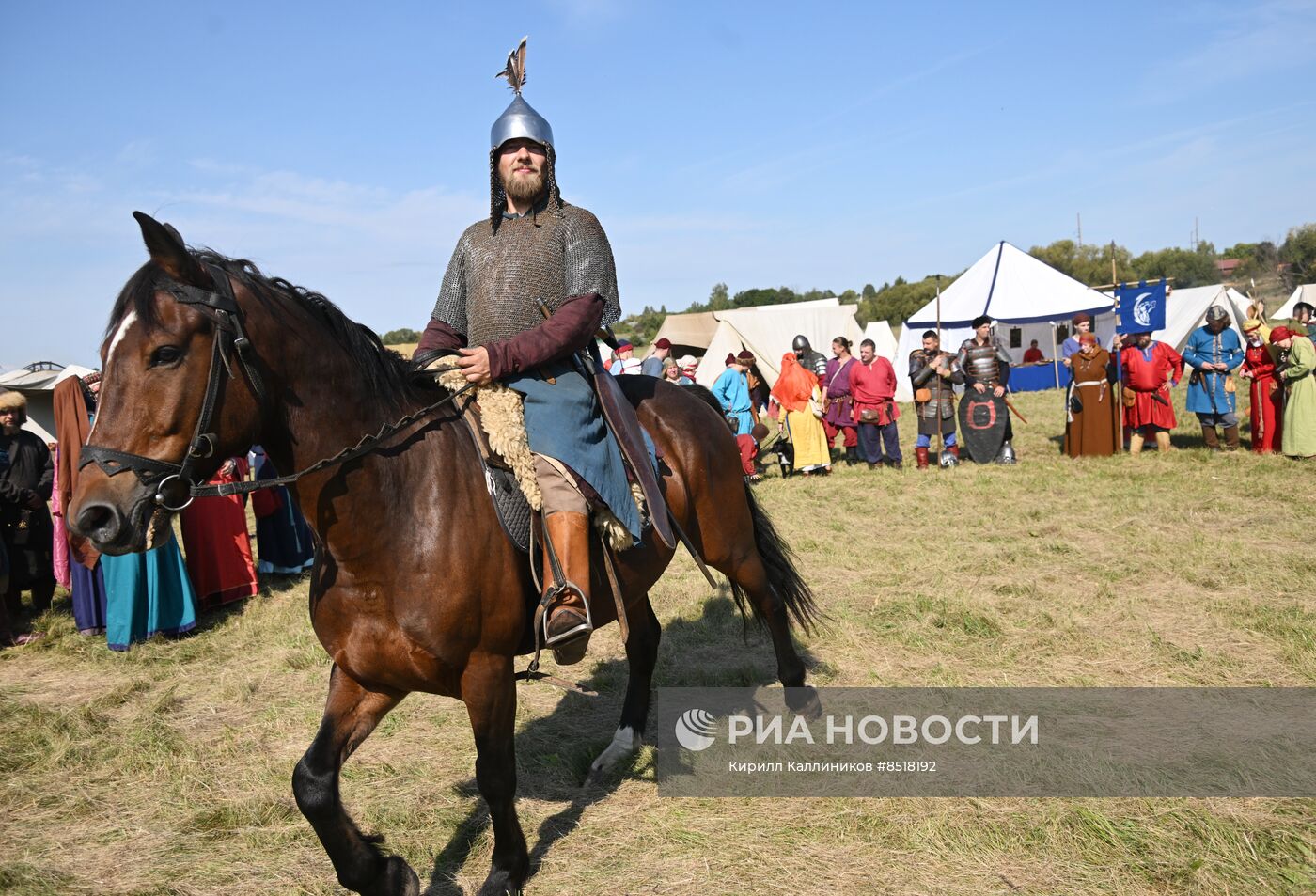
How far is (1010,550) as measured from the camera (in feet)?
25.1

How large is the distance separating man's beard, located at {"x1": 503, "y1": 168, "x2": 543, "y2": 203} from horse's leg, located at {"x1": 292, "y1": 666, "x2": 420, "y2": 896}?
6.36 ft

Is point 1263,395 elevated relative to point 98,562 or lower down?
elevated

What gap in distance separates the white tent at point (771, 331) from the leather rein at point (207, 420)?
16.9 meters

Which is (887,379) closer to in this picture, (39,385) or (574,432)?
(574,432)

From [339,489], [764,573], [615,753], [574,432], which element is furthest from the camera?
[764,573]

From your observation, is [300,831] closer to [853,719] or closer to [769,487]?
[853,719]

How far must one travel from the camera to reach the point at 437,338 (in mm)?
3572

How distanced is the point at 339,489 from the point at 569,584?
0.84 metres

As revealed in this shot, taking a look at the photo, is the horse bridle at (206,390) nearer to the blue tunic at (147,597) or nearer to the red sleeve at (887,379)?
the blue tunic at (147,597)

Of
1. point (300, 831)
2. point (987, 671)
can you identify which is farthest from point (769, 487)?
point (300, 831)

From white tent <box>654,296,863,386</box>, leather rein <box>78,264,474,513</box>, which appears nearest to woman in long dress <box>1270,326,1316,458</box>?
white tent <box>654,296,863,386</box>

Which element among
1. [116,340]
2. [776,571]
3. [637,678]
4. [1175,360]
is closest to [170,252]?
[116,340]

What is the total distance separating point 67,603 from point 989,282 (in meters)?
21.5

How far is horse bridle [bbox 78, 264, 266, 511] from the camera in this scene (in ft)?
7.49
